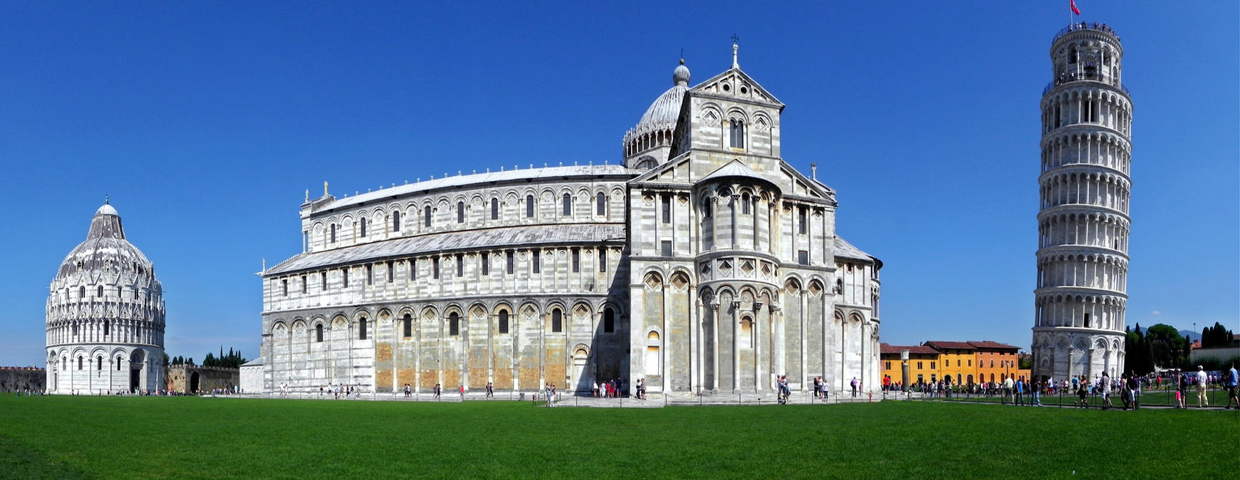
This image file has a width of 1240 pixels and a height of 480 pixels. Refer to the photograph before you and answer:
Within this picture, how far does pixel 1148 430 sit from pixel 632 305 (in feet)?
93.7

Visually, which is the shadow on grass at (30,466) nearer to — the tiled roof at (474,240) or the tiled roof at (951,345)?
the tiled roof at (474,240)

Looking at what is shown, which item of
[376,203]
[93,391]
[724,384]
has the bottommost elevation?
[93,391]

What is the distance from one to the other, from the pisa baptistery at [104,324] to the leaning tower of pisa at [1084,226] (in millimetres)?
103825

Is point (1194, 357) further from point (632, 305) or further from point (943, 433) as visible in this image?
point (943, 433)

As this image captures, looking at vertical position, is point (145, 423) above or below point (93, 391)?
above

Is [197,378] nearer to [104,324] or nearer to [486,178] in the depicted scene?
[104,324]

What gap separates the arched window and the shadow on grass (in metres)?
37.0

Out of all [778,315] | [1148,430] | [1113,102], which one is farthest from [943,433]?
[1113,102]

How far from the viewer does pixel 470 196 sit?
73875 mm

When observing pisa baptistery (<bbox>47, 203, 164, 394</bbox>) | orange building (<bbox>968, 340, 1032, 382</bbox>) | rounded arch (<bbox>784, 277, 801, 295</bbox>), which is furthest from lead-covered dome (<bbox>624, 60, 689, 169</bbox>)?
pisa baptistery (<bbox>47, 203, 164, 394</bbox>)

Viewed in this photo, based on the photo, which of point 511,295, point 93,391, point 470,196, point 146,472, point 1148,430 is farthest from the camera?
point 93,391

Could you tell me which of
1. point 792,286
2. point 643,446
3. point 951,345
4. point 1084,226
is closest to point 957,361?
point 951,345

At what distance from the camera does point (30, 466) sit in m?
18.1

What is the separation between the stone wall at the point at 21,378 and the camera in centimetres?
12862
